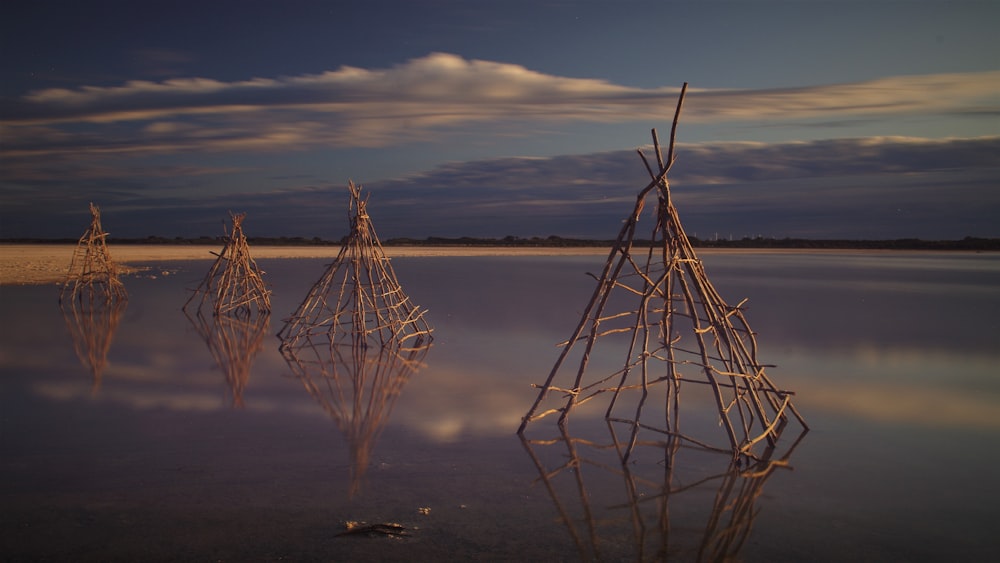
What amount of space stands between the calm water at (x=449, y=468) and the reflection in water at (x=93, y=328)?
0.11 m

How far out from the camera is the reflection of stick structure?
661cm

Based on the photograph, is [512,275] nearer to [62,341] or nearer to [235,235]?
[235,235]

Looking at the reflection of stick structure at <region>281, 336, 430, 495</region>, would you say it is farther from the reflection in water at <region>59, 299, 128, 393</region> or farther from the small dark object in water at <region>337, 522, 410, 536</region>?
the reflection in water at <region>59, 299, 128, 393</region>

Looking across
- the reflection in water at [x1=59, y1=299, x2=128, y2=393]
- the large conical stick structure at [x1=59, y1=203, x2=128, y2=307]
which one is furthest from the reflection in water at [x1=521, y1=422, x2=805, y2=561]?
the large conical stick structure at [x1=59, y1=203, x2=128, y2=307]

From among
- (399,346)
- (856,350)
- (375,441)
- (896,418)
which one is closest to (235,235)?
(399,346)

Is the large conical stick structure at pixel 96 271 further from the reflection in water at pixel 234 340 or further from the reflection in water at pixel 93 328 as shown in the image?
the reflection in water at pixel 234 340

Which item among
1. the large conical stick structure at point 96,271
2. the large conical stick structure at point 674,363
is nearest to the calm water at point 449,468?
the large conical stick structure at point 674,363

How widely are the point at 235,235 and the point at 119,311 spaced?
111 inches

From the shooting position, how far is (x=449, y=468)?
18.7 feet

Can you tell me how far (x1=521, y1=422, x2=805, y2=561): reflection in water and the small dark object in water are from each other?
0.96 meters

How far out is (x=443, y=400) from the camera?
7.92 metres

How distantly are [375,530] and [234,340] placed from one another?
8255 millimetres

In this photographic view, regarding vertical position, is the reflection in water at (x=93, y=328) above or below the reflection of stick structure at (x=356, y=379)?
below

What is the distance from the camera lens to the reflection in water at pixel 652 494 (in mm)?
4410
